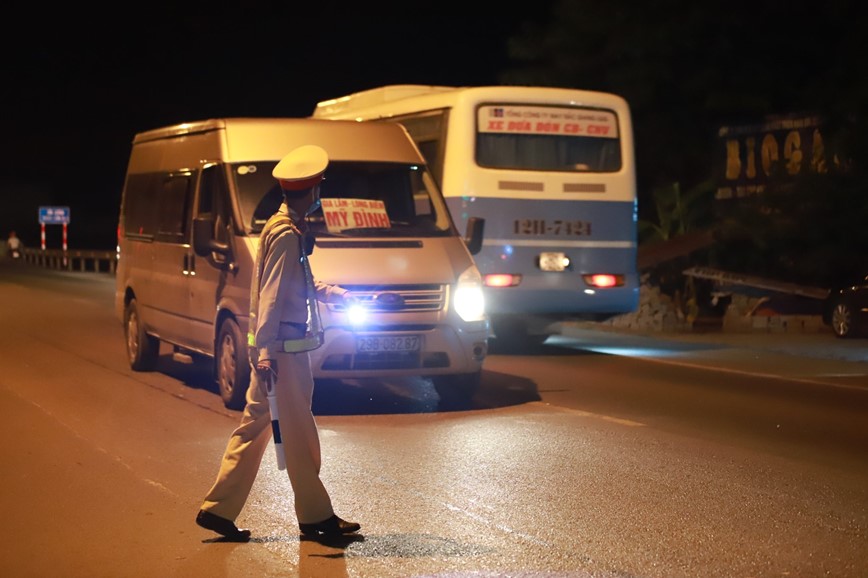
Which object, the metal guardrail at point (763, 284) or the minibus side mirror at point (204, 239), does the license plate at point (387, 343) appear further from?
the metal guardrail at point (763, 284)

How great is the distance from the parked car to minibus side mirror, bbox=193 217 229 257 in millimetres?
10455

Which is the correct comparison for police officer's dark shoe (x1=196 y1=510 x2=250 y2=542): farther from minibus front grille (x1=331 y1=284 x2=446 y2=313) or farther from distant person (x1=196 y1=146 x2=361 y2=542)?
minibus front grille (x1=331 y1=284 x2=446 y2=313)

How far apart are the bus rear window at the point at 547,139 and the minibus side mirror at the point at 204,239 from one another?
19.1 ft

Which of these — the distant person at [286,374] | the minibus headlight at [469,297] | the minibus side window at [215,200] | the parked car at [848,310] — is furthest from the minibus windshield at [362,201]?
the parked car at [848,310]

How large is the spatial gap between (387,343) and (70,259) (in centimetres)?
4399

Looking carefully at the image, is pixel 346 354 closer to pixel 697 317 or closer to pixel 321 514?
pixel 321 514

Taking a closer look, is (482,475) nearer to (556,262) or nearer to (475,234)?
(475,234)

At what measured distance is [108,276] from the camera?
41.7 meters

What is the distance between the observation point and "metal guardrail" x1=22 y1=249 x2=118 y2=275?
47669 millimetres

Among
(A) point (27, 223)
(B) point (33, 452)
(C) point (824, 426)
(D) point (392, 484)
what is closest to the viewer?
(D) point (392, 484)

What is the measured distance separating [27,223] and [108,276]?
51.5 metres

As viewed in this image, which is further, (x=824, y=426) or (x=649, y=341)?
(x=649, y=341)

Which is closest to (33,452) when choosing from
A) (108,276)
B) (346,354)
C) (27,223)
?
(346,354)

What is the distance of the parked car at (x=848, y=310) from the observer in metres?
18.8
